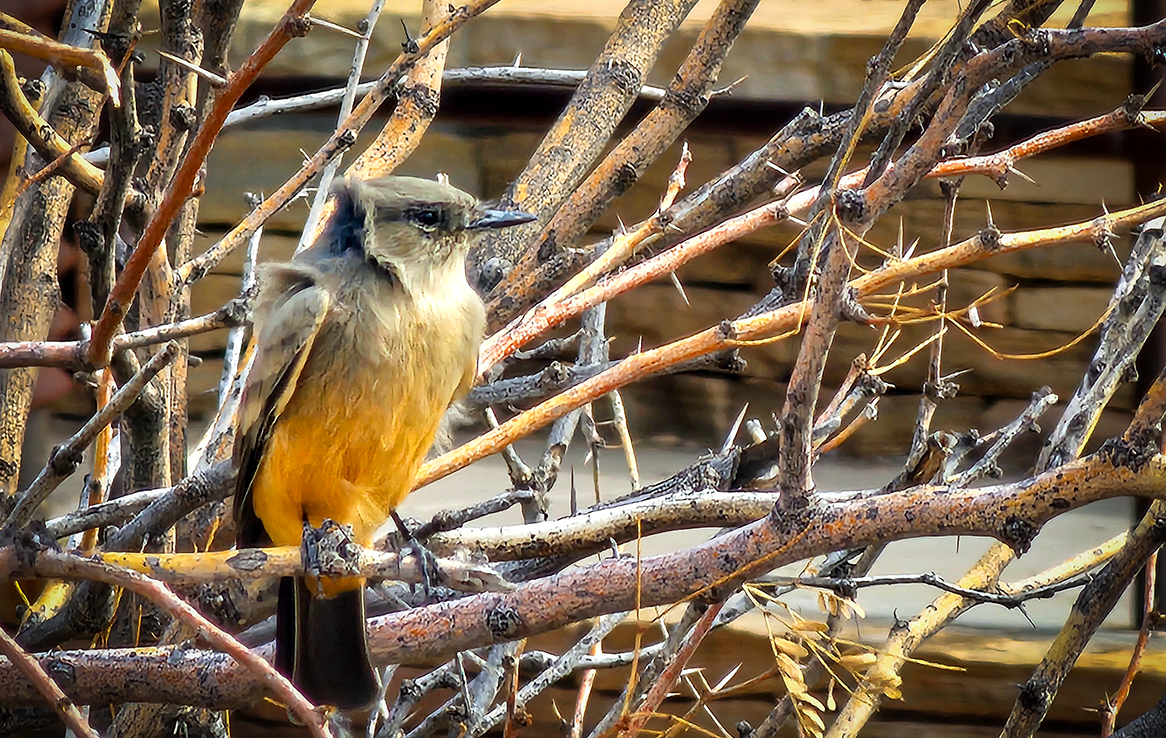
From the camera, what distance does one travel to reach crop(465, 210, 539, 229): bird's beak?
1.61m

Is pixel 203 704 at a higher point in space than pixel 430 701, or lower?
higher

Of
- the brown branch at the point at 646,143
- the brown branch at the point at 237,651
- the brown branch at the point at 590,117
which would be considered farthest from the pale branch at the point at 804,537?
the brown branch at the point at 590,117

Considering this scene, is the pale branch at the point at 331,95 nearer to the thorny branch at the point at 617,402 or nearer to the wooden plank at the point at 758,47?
the thorny branch at the point at 617,402

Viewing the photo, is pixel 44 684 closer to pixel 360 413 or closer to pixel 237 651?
pixel 237 651

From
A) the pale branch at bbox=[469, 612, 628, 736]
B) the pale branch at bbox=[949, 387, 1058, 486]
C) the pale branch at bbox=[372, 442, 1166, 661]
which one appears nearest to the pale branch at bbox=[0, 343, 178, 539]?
the pale branch at bbox=[372, 442, 1166, 661]

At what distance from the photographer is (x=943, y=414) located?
436 centimetres

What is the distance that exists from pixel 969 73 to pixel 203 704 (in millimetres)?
1025

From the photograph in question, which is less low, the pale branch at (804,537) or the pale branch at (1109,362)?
the pale branch at (1109,362)

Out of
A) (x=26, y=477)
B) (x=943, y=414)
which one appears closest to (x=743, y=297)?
(x=943, y=414)

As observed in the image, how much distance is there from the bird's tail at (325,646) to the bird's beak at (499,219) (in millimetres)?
520

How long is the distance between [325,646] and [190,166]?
2.35 feet

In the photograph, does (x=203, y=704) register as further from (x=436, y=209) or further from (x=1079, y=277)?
(x=1079, y=277)

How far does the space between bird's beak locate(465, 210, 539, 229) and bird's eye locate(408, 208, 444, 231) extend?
0.04 m

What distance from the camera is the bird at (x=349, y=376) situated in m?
1.54
